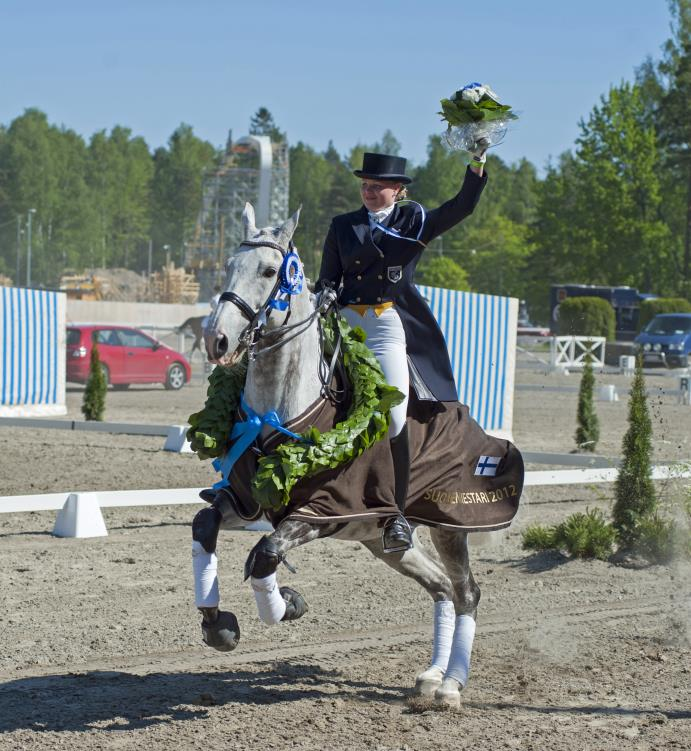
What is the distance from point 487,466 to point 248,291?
6.37 ft

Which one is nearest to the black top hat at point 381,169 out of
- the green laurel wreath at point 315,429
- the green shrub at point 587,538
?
the green laurel wreath at point 315,429

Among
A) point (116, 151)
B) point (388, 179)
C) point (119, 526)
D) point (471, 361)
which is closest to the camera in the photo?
point (388, 179)

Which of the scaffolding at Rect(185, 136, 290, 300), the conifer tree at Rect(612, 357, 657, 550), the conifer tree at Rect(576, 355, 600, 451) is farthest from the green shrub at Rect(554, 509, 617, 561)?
the scaffolding at Rect(185, 136, 290, 300)

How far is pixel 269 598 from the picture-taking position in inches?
215

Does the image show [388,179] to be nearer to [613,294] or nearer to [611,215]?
[613,294]

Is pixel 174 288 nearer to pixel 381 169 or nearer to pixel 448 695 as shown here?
pixel 381 169

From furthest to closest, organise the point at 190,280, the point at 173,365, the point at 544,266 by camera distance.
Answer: the point at 190,280
the point at 544,266
the point at 173,365

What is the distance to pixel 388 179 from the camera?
596 cm

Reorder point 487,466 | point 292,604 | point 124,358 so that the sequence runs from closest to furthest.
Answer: point 292,604, point 487,466, point 124,358

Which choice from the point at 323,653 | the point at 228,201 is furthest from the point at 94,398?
the point at 228,201

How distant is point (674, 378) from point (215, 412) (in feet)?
103

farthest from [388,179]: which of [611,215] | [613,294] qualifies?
[611,215]

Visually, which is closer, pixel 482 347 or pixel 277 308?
pixel 277 308

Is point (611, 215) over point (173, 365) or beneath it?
over
